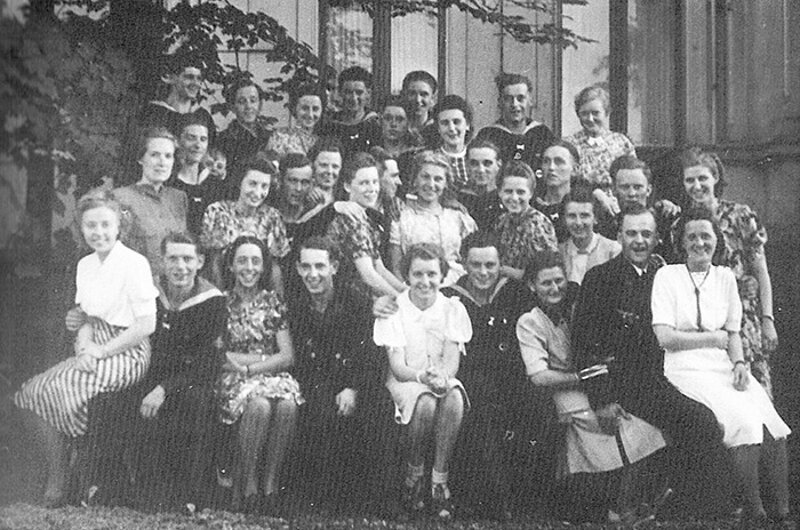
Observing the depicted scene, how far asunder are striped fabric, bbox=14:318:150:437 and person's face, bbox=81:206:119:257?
0.57 metres

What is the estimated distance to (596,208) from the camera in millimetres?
6531

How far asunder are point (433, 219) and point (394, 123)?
589 millimetres

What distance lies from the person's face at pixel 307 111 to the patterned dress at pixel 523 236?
1174mm

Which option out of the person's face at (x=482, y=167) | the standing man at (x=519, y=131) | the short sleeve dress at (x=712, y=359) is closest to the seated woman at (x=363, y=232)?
the person's face at (x=482, y=167)

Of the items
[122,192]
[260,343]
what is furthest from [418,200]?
[122,192]

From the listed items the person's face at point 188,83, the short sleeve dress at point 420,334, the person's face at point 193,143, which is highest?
the person's face at point 188,83

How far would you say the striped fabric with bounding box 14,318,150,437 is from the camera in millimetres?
6215

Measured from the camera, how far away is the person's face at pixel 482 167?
6.53m

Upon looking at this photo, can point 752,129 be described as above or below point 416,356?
above

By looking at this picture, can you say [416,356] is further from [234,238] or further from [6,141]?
[6,141]

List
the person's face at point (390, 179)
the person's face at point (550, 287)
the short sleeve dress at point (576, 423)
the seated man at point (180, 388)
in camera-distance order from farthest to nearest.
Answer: the person's face at point (390, 179) → the person's face at point (550, 287) → the short sleeve dress at point (576, 423) → the seated man at point (180, 388)

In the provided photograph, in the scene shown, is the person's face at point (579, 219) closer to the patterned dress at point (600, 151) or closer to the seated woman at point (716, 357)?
the patterned dress at point (600, 151)

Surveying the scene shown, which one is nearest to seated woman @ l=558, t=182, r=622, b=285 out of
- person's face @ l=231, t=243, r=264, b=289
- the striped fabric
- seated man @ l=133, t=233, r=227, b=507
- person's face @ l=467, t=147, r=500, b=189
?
person's face @ l=467, t=147, r=500, b=189

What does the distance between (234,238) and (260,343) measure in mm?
592
